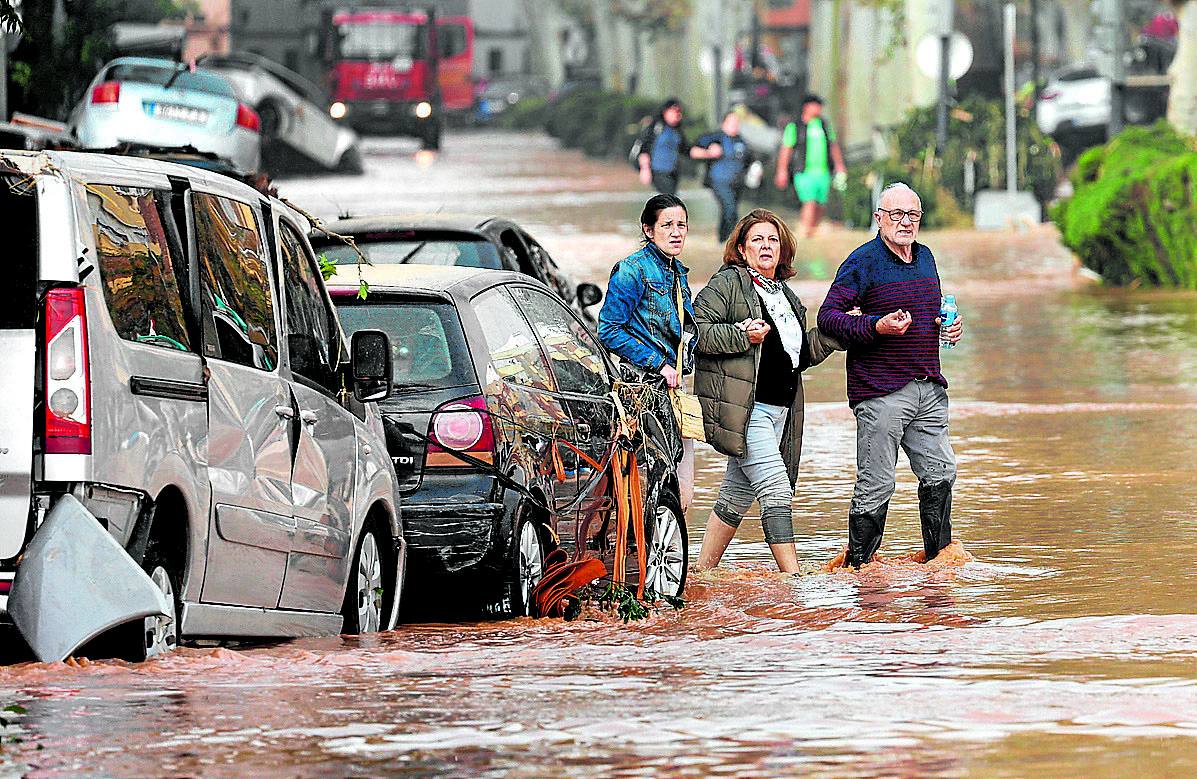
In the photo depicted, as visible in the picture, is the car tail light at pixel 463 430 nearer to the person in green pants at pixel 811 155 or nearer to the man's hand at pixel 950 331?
the man's hand at pixel 950 331

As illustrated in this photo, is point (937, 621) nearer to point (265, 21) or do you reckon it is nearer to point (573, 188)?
point (573, 188)

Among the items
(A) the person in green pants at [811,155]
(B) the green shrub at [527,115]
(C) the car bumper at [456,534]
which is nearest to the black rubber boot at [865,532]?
(C) the car bumper at [456,534]

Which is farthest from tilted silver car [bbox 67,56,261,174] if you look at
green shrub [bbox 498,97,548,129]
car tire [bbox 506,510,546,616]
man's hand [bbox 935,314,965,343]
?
green shrub [bbox 498,97,548,129]

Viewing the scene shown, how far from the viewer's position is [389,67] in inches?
2402

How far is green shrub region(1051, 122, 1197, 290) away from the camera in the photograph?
25.2 meters

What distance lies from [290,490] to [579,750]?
203cm

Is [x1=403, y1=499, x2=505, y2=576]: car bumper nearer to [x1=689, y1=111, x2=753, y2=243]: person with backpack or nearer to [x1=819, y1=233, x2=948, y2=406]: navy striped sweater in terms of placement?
[x1=819, y1=233, x2=948, y2=406]: navy striped sweater

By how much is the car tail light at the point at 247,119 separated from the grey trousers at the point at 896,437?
2332cm

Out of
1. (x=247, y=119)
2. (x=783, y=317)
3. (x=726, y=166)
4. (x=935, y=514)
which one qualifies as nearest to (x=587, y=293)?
(x=783, y=317)

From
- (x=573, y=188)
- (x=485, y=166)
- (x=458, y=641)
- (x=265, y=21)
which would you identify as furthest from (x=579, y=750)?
(x=265, y=21)

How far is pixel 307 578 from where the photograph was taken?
316 inches

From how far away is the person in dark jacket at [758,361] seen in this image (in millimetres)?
10406

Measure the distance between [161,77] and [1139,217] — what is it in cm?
1223

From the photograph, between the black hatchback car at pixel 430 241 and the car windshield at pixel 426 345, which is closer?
the car windshield at pixel 426 345
